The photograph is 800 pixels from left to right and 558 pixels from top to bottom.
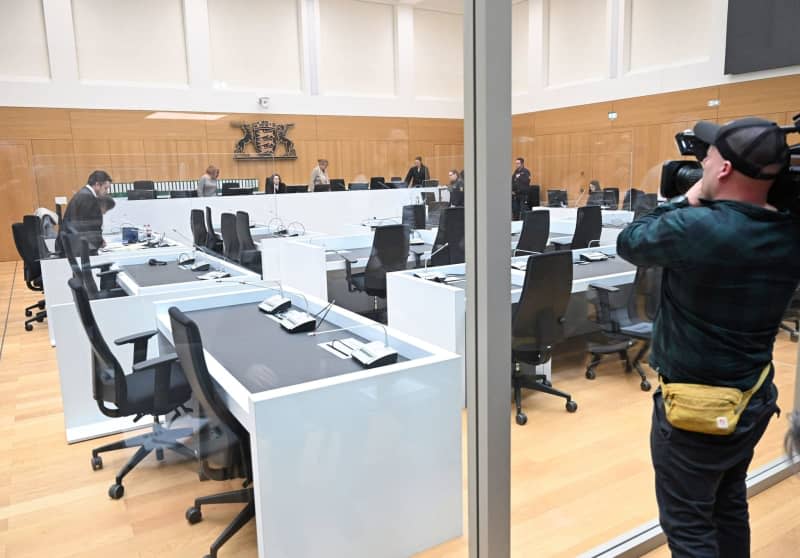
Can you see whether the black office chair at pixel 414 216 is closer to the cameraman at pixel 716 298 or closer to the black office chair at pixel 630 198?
the black office chair at pixel 630 198

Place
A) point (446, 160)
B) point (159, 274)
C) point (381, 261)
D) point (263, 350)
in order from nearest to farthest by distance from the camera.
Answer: point (446, 160) < point (263, 350) < point (159, 274) < point (381, 261)

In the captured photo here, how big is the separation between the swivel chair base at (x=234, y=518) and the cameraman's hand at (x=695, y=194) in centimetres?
163

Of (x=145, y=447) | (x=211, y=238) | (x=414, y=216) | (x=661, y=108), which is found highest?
(x=661, y=108)

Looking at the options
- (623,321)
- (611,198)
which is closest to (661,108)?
(611,198)

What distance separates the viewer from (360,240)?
5270mm

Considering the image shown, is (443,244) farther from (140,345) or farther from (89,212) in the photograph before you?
(89,212)

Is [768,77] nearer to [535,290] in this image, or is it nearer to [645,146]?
[645,146]

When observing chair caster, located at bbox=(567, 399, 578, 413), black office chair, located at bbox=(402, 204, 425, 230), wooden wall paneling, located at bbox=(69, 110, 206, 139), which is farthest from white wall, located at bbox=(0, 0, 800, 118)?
chair caster, located at bbox=(567, 399, 578, 413)

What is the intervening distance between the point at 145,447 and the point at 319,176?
15.8 ft

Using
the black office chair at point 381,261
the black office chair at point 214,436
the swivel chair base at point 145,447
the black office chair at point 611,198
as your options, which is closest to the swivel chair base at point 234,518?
the black office chair at point 214,436

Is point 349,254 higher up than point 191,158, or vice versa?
point 191,158

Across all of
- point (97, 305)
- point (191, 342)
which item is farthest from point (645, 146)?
point (97, 305)

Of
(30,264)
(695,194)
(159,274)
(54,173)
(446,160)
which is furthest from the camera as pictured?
(30,264)

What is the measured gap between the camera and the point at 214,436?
2.27 metres
